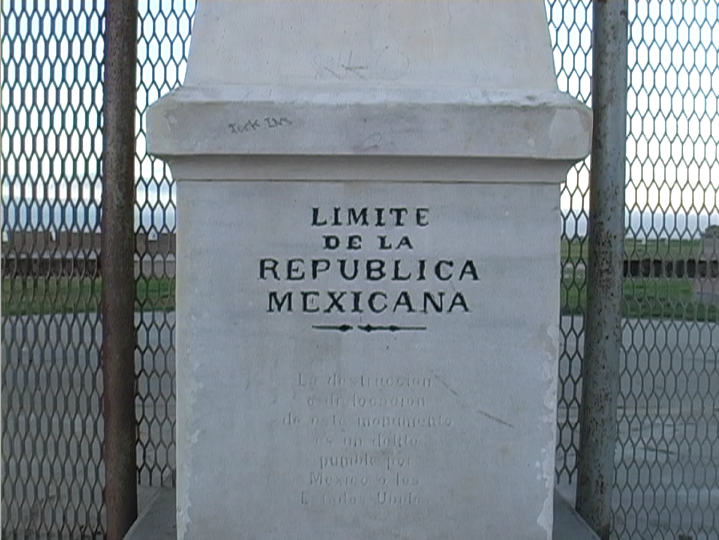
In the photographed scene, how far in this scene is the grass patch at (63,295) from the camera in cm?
416

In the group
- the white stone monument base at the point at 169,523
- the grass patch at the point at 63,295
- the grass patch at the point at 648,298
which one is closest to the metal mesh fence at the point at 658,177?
the grass patch at the point at 648,298

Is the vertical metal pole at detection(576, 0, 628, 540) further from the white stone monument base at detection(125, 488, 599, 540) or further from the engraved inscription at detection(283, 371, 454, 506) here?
the engraved inscription at detection(283, 371, 454, 506)

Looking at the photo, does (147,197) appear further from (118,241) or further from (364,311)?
(364,311)

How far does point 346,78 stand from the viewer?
2957 mm

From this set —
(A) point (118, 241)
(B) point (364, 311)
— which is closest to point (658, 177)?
(B) point (364, 311)

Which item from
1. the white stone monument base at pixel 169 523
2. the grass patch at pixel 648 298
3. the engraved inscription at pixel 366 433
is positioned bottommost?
the white stone monument base at pixel 169 523

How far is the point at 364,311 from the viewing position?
2.92m

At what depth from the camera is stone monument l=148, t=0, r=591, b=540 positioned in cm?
289

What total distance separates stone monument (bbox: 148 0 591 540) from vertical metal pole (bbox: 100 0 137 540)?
985 millimetres

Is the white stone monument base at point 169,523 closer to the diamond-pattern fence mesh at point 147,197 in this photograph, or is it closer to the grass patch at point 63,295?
the diamond-pattern fence mesh at point 147,197

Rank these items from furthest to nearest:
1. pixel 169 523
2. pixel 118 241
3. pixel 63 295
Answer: pixel 63 295, pixel 118 241, pixel 169 523

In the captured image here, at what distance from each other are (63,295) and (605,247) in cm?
268

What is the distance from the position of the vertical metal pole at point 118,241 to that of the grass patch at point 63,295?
35 cm

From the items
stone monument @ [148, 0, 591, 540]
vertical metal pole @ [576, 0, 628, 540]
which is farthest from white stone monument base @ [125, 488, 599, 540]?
stone monument @ [148, 0, 591, 540]
